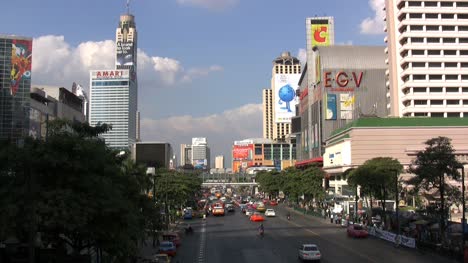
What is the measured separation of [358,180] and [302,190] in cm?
4067

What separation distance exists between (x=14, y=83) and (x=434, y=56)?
100167 mm

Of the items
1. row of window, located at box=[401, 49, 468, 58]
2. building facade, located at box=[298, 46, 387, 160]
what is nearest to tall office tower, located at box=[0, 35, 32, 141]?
building facade, located at box=[298, 46, 387, 160]

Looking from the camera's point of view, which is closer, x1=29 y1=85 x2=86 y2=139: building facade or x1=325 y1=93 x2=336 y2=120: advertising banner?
x1=29 y1=85 x2=86 y2=139: building facade

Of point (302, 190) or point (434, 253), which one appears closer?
point (434, 253)

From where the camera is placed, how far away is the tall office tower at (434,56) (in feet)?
366

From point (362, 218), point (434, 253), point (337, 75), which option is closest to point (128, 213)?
point (434, 253)

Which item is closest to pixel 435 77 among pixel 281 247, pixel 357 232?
pixel 357 232

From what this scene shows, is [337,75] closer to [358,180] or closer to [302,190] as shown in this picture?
[302,190]

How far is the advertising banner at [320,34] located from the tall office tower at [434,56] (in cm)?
6269

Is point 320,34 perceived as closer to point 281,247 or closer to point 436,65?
point 436,65

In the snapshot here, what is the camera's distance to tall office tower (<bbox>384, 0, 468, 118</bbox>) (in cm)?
11150

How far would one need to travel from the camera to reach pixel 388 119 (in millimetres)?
107875

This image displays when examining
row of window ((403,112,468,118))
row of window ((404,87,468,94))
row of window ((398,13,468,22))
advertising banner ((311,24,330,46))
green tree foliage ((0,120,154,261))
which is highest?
advertising banner ((311,24,330,46))

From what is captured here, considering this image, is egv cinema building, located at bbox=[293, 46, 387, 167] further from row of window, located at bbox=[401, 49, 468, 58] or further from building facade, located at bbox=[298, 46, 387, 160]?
row of window, located at bbox=[401, 49, 468, 58]
